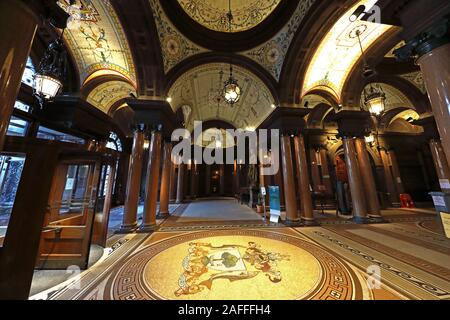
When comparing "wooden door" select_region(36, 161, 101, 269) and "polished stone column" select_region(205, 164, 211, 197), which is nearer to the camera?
"wooden door" select_region(36, 161, 101, 269)

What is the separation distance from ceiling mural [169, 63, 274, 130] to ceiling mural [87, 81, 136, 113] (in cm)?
230

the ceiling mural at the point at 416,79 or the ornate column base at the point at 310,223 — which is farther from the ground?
the ceiling mural at the point at 416,79

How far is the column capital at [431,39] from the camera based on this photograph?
1979 millimetres

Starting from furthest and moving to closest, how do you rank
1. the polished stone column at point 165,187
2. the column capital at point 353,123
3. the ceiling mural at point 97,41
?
the polished stone column at point 165,187 → the column capital at point 353,123 → the ceiling mural at point 97,41

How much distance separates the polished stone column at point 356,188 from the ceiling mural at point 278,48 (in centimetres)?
436

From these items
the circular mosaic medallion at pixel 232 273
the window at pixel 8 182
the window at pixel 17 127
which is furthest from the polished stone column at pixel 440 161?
the window at pixel 17 127

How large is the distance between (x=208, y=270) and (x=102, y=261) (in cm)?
218

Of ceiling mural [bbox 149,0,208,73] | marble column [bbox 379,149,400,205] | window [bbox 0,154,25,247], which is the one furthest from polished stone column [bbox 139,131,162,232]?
marble column [bbox 379,149,400,205]

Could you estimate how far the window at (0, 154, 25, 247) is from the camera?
2.10m

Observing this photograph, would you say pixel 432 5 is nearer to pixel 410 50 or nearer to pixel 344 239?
pixel 410 50

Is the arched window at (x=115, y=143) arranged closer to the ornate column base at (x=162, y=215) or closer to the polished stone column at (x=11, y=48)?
the ornate column base at (x=162, y=215)

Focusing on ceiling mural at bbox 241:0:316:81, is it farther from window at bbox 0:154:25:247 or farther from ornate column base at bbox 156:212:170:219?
ornate column base at bbox 156:212:170:219

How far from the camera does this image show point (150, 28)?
4820mm

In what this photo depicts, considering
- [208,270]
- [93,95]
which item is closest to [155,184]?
[208,270]
